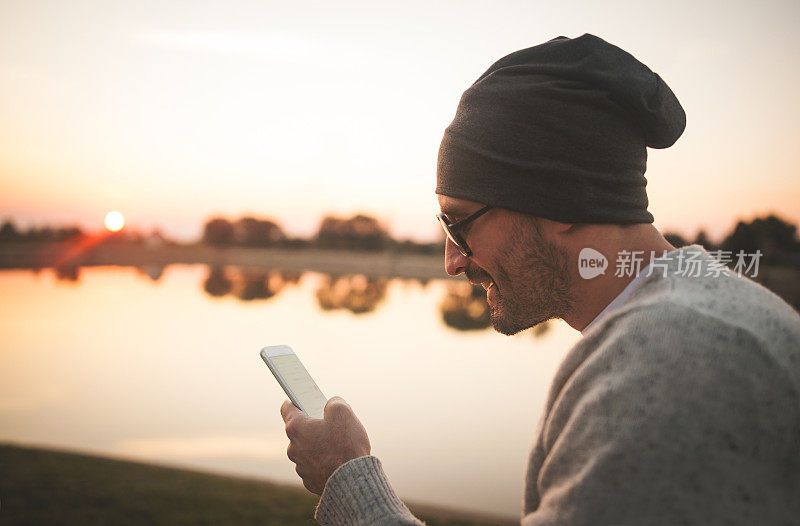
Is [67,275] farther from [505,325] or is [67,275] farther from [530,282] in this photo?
[530,282]

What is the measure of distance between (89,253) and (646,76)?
61.2 m

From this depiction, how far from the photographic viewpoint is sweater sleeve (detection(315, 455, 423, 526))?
55.1 inches

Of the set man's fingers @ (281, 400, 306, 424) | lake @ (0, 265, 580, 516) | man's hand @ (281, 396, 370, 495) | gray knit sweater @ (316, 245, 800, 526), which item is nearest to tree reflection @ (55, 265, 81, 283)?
→ lake @ (0, 265, 580, 516)

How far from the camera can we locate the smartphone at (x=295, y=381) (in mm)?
2041

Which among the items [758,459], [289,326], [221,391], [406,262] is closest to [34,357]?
[221,391]

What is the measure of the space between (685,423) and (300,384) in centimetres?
148

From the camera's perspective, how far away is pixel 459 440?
693cm

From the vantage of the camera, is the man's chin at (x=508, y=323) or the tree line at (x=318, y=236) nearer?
the man's chin at (x=508, y=323)

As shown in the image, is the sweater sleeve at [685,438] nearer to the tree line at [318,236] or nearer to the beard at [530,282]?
the beard at [530,282]

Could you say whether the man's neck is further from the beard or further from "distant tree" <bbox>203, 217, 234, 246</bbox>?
"distant tree" <bbox>203, 217, 234, 246</bbox>

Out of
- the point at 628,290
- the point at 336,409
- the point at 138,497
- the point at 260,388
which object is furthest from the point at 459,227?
the point at 260,388

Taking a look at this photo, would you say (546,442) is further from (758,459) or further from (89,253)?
(89,253)

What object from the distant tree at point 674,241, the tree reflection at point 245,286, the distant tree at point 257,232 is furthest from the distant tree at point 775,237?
the distant tree at point 257,232

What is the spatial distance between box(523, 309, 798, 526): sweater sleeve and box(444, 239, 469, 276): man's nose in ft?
2.56
